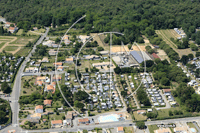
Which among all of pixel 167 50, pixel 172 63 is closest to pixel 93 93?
pixel 172 63

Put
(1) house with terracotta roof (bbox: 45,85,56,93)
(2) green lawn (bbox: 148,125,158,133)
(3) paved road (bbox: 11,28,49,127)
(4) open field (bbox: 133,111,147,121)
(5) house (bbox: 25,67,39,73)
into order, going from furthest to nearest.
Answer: (5) house (bbox: 25,67,39,73) → (1) house with terracotta roof (bbox: 45,85,56,93) → (4) open field (bbox: 133,111,147,121) → (3) paved road (bbox: 11,28,49,127) → (2) green lawn (bbox: 148,125,158,133)

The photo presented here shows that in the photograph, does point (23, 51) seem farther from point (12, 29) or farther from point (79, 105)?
point (79, 105)

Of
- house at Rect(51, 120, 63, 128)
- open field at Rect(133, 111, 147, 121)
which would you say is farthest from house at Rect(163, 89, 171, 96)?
house at Rect(51, 120, 63, 128)

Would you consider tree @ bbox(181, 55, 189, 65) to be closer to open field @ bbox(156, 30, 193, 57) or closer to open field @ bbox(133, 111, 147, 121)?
open field @ bbox(156, 30, 193, 57)

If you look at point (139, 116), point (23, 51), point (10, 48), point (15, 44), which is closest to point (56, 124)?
point (139, 116)

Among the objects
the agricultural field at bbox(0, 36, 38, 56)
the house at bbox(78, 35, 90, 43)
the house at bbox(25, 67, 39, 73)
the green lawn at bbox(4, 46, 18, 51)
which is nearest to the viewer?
the house at bbox(25, 67, 39, 73)

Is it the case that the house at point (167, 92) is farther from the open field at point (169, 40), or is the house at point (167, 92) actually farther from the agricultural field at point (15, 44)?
the agricultural field at point (15, 44)

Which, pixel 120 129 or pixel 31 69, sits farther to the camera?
pixel 31 69
